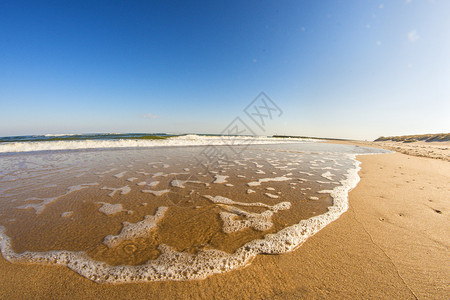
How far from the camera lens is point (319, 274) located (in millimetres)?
1818

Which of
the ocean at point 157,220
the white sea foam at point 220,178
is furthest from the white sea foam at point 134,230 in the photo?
the white sea foam at point 220,178

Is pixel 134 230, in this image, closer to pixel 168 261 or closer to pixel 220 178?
pixel 168 261

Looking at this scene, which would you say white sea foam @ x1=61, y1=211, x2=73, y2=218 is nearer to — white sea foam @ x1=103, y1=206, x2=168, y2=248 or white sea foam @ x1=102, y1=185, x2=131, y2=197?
white sea foam @ x1=102, y1=185, x2=131, y2=197

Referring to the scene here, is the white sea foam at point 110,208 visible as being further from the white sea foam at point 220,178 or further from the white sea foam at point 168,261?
the white sea foam at point 220,178

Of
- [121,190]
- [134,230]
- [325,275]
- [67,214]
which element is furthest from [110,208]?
[325,275]

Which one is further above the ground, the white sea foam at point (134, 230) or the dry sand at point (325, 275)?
the white sea foam at point (134, 230)

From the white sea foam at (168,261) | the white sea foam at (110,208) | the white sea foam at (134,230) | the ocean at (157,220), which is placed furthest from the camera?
the white sea foam at (110,208)

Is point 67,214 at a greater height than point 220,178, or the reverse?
point 220,178

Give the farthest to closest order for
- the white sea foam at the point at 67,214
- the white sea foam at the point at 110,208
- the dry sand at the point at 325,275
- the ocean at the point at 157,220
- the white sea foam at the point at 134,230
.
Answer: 1. the white sea foam at the point at 110,208
2. the white sea foam at the point at 67,214
3. the white sea foam at the point at 134,230
4. the ocean at the point at 157,220
5. the dry sand at the point at 325,275

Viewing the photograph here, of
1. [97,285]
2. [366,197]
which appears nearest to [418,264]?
[366,197]

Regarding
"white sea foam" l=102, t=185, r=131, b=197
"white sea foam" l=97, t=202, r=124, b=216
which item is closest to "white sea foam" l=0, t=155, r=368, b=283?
"white sea foam" l=97, t=202, r=124, b=216

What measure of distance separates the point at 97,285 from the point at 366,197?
17.1 ft

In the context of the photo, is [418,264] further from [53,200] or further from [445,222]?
[53,200]

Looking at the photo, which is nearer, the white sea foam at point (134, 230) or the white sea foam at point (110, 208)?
the white sea foam at point (134, 230)
